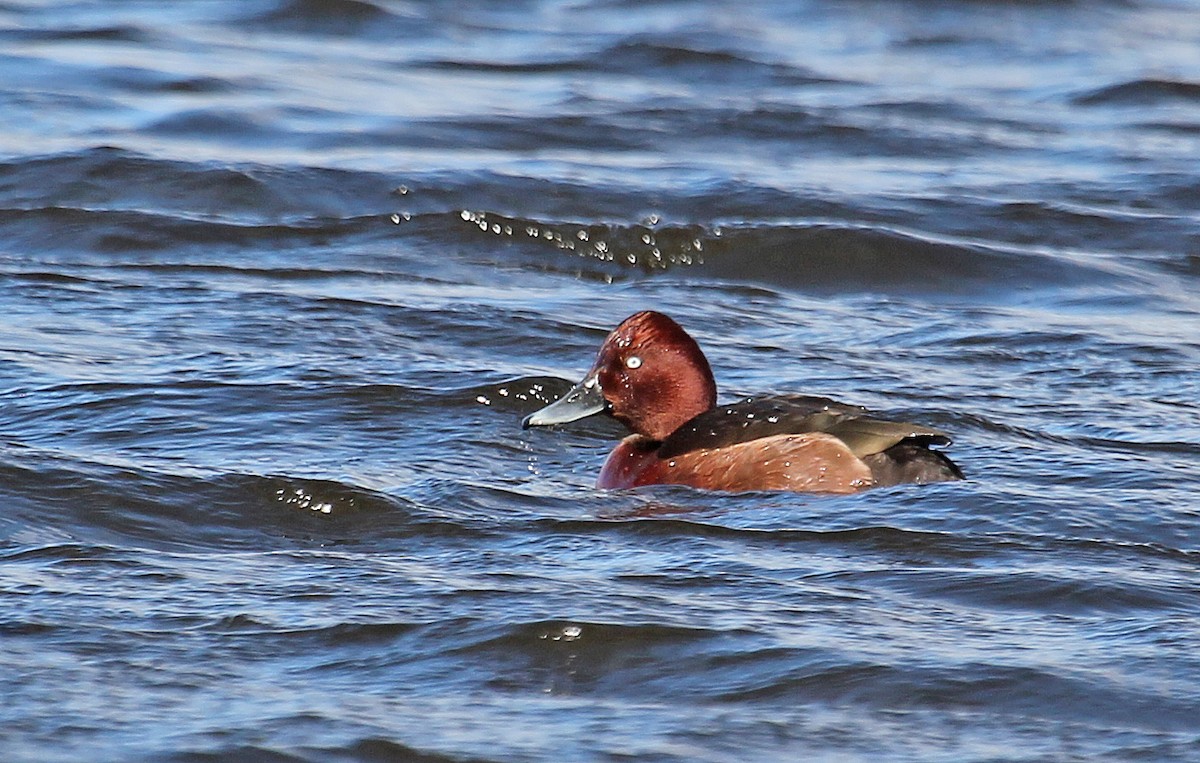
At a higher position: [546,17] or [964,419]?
[546,17]

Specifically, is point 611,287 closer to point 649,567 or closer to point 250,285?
point 250,285

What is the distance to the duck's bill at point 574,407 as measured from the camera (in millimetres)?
7770

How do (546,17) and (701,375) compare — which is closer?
(701,375)

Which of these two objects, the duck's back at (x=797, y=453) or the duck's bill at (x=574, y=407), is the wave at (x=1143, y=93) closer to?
the duck's bill at (x=574, y=407)

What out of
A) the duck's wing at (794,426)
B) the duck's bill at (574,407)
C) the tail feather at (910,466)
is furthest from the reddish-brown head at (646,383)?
the tail feather at (910,466)

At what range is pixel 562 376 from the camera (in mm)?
8844

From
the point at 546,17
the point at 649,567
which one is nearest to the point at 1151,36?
the point at 546,17

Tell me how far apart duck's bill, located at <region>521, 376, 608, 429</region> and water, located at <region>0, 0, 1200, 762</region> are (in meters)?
0.18

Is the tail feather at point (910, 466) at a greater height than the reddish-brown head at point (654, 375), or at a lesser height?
lesser

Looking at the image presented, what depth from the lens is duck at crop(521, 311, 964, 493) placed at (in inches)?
A: 288

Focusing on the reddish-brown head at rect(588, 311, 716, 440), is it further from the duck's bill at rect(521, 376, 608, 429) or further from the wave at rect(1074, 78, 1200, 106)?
the wave at rect(1074, 78, 1200, 106)

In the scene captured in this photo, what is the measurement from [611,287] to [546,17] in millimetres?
7641

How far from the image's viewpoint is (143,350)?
883 centimetres

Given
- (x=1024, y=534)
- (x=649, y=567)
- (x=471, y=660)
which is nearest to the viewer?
(x=471, y=660)
